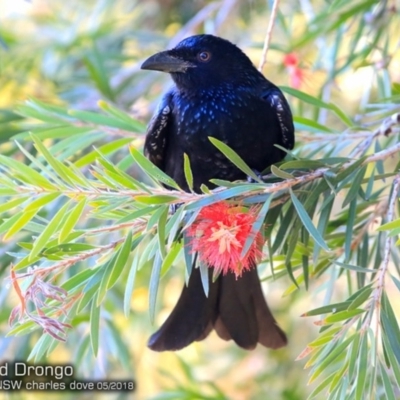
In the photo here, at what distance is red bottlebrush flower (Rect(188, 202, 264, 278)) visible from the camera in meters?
1.44

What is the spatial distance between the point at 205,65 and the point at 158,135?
291 mm

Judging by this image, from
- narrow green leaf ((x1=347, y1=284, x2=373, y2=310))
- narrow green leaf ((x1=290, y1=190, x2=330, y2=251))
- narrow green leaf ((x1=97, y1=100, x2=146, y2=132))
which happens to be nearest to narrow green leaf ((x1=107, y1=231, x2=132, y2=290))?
narrow green leaf ((x1=290, y1=190, x2=330, y2=251))

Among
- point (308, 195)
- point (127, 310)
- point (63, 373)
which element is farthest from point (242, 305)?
point (63, 373)

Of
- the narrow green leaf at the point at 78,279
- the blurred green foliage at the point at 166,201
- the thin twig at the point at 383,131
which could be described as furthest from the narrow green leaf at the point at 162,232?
the thin twig at the point at 383,131

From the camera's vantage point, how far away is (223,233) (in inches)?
56.6

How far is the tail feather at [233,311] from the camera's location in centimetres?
203

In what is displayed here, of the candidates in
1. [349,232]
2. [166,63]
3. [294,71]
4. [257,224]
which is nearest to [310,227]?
[257,224]

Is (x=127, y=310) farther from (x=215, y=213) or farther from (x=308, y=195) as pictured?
(x=308, y=195)

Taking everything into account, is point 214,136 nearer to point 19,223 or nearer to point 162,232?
point 162,232

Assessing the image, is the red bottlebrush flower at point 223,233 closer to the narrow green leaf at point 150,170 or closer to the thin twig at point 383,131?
the narrow green leaf at point 150,170

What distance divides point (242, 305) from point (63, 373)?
1.18 m

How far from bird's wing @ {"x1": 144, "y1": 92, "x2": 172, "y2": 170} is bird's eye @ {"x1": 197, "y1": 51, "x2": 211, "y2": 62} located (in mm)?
181

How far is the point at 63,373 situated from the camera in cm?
292

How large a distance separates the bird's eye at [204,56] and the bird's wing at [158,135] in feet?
0.59
